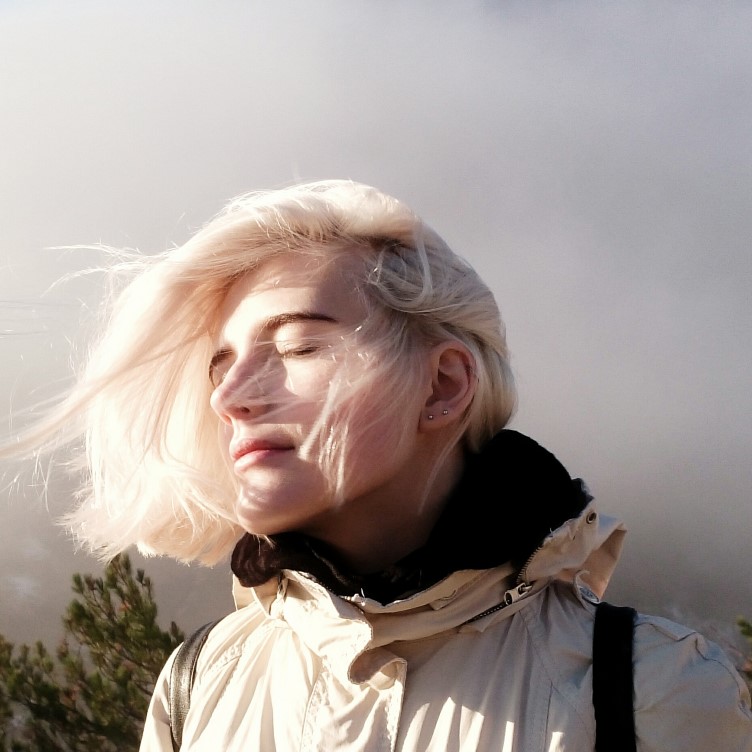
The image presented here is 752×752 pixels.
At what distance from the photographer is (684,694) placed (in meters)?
1.18

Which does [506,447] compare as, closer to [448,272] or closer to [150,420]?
[448,272]

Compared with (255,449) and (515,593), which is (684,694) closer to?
(515,593)

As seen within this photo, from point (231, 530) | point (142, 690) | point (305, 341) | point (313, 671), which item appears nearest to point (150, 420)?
point (231, 530)

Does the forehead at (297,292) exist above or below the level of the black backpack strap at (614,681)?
above

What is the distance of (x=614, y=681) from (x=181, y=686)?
747 millimetres

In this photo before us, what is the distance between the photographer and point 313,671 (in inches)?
53.7

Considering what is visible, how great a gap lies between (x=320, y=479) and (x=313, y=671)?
296 mm

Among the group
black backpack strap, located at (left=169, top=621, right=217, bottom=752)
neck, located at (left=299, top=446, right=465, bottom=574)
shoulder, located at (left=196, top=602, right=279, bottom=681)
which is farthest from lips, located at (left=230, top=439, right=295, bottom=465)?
black backpack strap, located at (left=169, top=621, right=217, bottom=752)

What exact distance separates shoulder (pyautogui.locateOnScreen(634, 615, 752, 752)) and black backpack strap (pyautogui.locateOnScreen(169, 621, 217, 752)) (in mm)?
757

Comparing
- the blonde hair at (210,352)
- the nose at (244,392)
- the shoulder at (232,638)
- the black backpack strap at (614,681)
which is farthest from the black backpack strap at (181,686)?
the black backpack strap at (614,681)

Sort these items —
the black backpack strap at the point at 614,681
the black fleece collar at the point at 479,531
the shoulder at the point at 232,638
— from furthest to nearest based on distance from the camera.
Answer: the shoulder at the point at 232,638 < the black fleece collar at the point at 479,531 < the black backpack strap at the point at 614,681

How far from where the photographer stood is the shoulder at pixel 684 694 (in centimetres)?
116

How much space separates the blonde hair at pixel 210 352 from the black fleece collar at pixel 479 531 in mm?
112

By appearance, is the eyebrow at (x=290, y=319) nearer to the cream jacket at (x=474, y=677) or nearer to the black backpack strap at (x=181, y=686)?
the cream jacket at (x=474, y=677)
